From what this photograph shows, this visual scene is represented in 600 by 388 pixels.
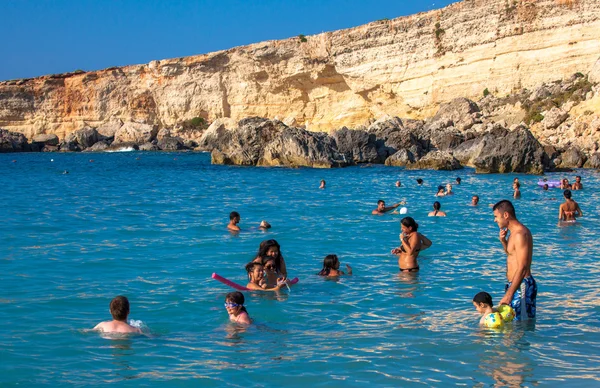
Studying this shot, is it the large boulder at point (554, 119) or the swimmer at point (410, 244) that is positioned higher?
the large boulder at point (554, 119)

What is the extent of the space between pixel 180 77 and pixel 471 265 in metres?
68.8

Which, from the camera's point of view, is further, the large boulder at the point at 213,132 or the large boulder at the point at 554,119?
the large boulder at the point at 213,132

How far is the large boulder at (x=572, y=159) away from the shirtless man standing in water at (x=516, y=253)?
2799 centimetres

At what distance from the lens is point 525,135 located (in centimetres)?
3081

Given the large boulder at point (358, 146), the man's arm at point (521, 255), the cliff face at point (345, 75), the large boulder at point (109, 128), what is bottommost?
the man's arm at point (521, 255)

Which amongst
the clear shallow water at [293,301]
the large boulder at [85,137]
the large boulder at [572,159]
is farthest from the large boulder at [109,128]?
the clear shallow water at [293,301]

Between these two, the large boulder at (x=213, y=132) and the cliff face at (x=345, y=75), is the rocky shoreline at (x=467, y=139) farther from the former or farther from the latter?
the large boulder at (x=213, y=132)

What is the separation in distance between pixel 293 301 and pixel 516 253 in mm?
3156

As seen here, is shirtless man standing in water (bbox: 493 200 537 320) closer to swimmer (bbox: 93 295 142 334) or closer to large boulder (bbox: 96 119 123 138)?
swimmer (bbox: 93 295 142 334)

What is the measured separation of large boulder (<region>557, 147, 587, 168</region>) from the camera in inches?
1299

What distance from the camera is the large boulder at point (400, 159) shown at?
3889cm

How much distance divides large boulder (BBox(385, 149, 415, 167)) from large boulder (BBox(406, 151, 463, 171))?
2.91 m

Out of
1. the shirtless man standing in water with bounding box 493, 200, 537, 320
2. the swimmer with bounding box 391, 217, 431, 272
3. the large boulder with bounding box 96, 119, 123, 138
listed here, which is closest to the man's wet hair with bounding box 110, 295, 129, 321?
the shirtless man standing in water with bounding box 493, 200, 537, 320

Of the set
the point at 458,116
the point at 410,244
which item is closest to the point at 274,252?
the point at 410,244
